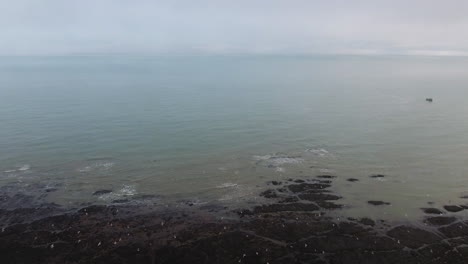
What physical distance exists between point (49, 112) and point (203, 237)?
262 ft

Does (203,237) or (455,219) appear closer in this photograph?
(203,237)

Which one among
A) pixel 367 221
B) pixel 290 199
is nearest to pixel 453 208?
pixel 367 221

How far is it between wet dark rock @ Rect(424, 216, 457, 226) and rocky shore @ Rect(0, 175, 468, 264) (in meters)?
0.10

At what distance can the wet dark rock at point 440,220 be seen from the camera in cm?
3922

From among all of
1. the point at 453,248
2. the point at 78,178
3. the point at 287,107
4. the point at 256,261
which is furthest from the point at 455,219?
the point at 287,107

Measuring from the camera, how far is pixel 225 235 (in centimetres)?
3647

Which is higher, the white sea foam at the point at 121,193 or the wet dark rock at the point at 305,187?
the wet dark rock at the point at 305,187

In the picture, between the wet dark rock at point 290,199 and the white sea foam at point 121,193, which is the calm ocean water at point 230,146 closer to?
the white sea foam at point 121,193

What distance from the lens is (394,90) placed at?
150750mm

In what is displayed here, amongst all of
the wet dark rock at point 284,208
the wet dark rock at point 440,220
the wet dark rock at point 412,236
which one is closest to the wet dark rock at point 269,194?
the wet dark rock at point 284,208

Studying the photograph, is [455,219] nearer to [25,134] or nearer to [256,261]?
[256,261]

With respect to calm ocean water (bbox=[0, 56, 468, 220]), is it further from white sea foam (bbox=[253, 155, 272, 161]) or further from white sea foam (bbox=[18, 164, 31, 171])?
white sea foam (bbox=[18, 164, 31, 171])

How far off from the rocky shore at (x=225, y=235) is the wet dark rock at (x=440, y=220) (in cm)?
10

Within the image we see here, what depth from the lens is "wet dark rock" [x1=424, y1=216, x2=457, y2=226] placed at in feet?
129
